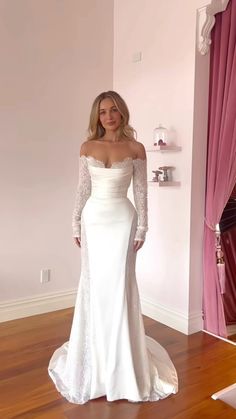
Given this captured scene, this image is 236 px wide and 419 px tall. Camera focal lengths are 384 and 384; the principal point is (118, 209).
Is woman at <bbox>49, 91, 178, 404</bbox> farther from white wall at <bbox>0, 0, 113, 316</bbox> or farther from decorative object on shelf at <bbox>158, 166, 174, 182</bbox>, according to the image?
white wall at <bbox>0, 0, 113, 316</bbox>

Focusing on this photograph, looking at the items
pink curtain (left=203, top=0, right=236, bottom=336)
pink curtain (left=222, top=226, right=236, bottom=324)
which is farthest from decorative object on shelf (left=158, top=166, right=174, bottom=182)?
pink curtain (left=222, top=226, right=236, bottom=324)

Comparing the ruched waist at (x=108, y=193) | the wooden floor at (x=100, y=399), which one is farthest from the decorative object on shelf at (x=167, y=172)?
the wooden floor at (x=100, y=399)

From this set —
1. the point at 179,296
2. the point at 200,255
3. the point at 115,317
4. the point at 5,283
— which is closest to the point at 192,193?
the point at 200,255

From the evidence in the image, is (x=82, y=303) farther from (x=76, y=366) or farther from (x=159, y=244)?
(x=159, y=244)

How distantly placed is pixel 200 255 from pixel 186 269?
0.17 m

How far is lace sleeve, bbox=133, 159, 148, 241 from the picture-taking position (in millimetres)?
2242

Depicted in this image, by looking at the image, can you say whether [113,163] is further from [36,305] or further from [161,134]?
[36,305]

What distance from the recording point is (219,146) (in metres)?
2.87

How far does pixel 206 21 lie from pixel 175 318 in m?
2.29

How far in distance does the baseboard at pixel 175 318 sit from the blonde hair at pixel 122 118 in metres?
1.60

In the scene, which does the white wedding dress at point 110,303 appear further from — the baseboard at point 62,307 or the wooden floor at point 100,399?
the baseboard at point 62,307

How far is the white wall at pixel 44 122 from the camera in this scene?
3.14 metres

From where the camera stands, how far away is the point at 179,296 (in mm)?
3129

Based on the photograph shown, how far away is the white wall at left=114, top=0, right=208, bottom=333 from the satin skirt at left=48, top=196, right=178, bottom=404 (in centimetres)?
91
